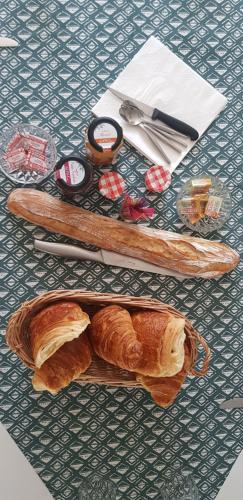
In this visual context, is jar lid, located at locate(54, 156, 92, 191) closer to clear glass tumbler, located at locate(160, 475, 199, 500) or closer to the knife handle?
the knife handle

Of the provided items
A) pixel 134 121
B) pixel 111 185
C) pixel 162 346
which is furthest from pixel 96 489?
pixel 134 121

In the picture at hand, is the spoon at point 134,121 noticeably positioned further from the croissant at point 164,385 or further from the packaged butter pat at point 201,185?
the croissant at point 164,385

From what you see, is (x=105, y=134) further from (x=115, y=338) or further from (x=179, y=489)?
(x=179, y=489)

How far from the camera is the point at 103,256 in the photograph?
1.52 metres

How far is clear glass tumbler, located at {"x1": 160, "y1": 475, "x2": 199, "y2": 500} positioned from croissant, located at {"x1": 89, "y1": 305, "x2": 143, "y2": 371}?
370 millimetres

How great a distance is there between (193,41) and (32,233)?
539mm

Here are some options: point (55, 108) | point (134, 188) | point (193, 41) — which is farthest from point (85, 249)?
point (193, 41)

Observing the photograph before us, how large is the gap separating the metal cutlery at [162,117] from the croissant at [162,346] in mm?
416

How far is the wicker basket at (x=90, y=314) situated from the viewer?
1.36m

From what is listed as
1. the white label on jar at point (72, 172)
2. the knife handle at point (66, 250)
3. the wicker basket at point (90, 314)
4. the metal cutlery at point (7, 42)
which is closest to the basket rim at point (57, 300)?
the wicker basket at point (90, 314)

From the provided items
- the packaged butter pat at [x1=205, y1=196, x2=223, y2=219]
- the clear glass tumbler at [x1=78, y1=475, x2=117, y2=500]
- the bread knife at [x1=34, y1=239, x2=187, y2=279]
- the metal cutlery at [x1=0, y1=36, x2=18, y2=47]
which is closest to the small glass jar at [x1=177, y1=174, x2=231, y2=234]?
the packaged butter pat at [x1=205, y1=196, x2=223, y2=219]

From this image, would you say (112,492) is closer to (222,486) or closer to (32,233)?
(222,486)

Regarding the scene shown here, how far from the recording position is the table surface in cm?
152

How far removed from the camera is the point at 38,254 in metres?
1.52
